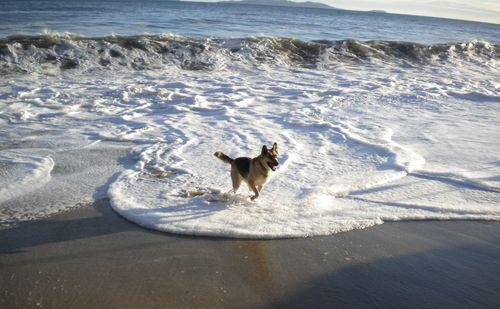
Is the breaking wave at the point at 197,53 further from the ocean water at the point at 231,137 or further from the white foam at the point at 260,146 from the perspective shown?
the white foam at the point at 260,146

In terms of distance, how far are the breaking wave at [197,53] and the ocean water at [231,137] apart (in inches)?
4.6

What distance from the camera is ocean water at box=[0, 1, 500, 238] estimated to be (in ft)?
17.5

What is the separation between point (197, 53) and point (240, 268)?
52.2ft

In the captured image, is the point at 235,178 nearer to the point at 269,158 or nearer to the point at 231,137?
the point at 269,158

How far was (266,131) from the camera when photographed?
8930mm

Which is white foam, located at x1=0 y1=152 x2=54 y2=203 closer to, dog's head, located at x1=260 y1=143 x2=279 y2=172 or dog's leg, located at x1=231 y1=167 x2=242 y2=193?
dog's leg, located at x1=231 y1=167 x2=242 y2=193

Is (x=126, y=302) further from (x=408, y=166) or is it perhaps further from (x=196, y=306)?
(x=408, y=166)

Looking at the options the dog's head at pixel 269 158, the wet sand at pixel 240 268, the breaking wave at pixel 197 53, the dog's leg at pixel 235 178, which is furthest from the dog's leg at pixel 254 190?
the breaking wave at pixel 197 53

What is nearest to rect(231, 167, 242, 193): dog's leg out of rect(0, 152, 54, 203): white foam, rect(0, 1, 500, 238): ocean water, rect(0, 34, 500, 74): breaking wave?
rect(0, 1, 500, 238): ocean water

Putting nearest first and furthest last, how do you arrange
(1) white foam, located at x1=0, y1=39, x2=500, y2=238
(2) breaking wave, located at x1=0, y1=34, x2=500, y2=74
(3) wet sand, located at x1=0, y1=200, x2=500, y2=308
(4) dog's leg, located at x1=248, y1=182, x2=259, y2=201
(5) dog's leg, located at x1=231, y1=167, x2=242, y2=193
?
(3) wet sand, located at x1=0, y1=200, x2=500, y2=308, (1) white foam, located at x1=0, y1=39, x2=500, y2=238, (4) dog's leg, located at x1=248, y1=182, x2=259, y2=201, (5) dog's leg, located at x1=231, y1=167, x2=242, y2=193, (2) breaking wave, located at x1=0, y1=34, x2=500, y2=74

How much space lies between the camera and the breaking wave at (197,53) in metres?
16.2

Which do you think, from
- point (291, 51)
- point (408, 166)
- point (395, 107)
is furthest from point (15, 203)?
point (291, 51)

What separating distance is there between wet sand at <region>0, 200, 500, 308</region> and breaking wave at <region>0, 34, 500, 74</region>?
1261cm

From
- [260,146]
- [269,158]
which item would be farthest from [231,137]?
[269,158]
